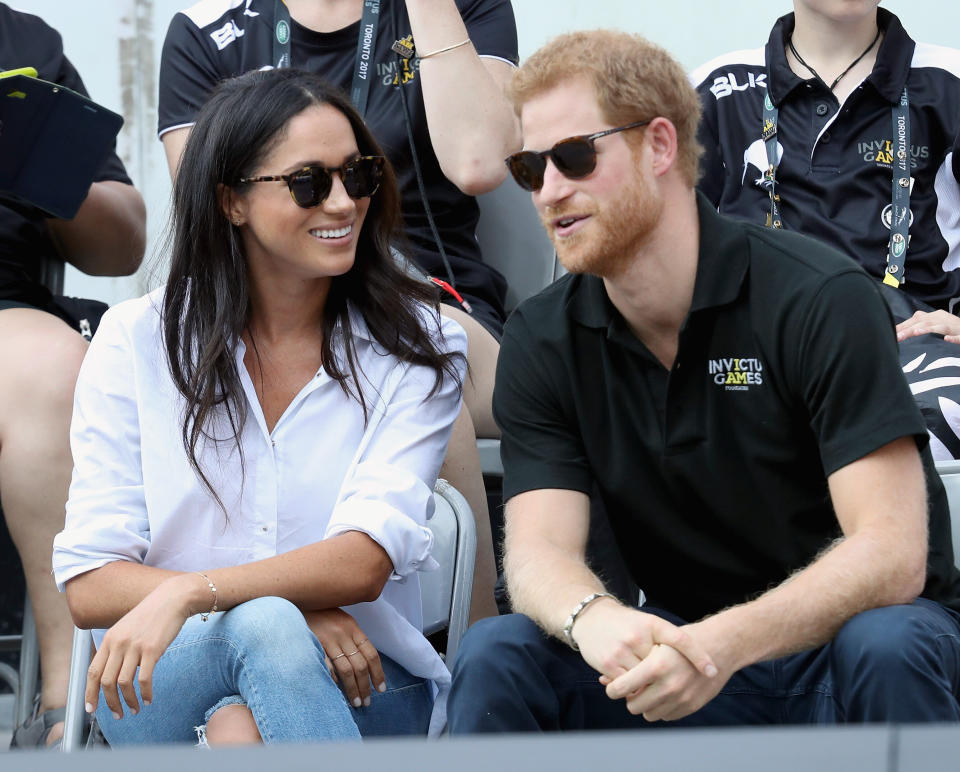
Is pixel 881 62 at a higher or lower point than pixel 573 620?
higher

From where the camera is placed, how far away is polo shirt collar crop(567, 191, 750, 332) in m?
2.08

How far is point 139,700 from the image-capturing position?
2.08m

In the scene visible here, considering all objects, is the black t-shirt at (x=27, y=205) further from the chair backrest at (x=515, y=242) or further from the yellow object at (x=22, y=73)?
the chair backrest at (x=515, y=242)

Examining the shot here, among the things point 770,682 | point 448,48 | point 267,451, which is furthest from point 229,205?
point 770,682

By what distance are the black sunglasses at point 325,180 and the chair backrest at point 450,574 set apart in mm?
593

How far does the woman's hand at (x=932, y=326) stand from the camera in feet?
9.50

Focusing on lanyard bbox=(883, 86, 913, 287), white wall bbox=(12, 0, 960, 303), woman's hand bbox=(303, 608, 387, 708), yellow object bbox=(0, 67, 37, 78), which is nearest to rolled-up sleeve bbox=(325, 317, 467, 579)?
woman's hand bbox=(303, 608, 387, 708)

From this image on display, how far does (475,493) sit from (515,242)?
1.02 metres

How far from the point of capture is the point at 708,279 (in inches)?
82.5

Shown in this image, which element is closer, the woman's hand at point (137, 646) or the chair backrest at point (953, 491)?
the woman's hand at point (137, 646)

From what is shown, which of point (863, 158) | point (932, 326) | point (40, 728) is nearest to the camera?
point (40, 728)

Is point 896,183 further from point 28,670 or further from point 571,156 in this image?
point 28,670

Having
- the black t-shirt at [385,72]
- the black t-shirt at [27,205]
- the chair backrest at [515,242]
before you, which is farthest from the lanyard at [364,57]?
the black t-shirt at [27,205]

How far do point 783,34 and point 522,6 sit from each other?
1143mm
